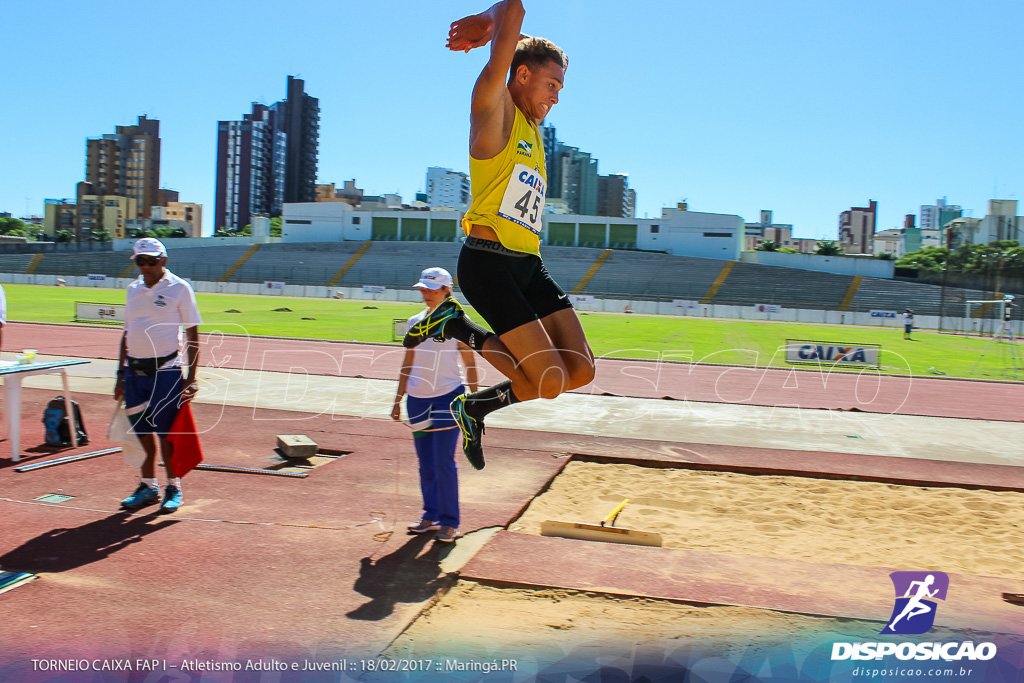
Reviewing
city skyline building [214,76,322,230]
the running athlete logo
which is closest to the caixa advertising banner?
the running athlete logo

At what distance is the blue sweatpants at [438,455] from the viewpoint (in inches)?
200

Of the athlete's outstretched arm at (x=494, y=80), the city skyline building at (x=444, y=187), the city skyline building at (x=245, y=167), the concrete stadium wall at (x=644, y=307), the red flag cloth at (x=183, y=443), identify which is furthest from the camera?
the city skyline building at (x=444, y=187)

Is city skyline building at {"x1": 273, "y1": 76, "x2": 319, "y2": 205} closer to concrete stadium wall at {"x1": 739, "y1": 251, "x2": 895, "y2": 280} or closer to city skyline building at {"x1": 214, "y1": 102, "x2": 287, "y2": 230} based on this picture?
city skyline building at {"x1": 214, "y1": 102, "x2": 287, "y2": 230}

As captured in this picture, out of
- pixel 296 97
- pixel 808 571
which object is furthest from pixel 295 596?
pixel 296 97

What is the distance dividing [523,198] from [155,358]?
12.2ft

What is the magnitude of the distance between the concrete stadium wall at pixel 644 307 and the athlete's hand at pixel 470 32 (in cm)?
4138

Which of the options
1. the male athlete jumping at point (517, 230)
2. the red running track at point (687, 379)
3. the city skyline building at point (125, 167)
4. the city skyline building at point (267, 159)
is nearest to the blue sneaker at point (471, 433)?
the male athlete jumping at point (517, 230)

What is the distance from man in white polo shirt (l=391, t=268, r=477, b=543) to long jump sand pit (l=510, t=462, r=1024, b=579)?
708 mm

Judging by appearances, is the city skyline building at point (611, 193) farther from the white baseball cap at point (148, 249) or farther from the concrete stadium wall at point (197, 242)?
the white baseball cap at point (148, 249)

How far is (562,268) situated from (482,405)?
6344cm

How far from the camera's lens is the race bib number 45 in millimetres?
3297

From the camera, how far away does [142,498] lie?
5.54m

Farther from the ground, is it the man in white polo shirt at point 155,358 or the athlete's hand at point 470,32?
the athlete's hand at point 470,32

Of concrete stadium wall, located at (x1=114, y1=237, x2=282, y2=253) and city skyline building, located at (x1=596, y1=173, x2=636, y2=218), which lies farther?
city skyline building, located at (x1=596, y1=173, x2=636, y2=218)
